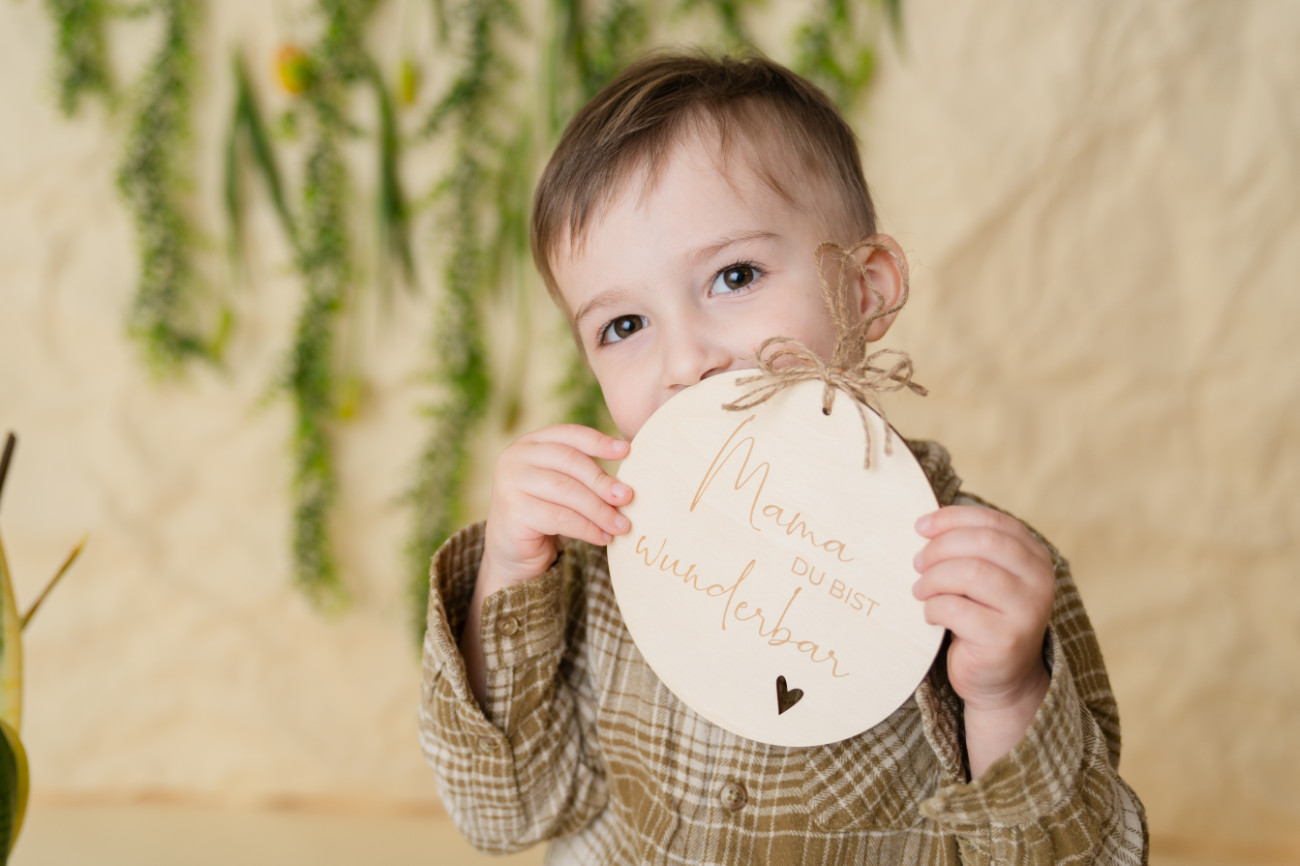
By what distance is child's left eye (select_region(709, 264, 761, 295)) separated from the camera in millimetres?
702

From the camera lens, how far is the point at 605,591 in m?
0.82

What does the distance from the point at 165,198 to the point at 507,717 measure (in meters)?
1.03

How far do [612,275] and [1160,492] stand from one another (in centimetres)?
105

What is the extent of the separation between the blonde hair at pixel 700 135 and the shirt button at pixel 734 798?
17.1 inches

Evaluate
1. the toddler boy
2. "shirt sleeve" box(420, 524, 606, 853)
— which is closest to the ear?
the toddler boy

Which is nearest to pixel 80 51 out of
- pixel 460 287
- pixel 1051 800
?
pixel 460 287

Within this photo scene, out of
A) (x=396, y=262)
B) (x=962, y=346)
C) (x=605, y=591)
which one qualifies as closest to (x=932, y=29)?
(x=962, y=346)

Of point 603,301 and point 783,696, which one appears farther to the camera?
point 603,301

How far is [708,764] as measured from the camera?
28.4 inches

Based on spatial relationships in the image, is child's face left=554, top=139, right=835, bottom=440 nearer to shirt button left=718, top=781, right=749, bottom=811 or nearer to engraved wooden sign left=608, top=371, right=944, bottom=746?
engraved wooden sign left=608, top=371, right=944, bottom=746

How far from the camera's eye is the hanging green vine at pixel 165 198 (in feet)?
4.40

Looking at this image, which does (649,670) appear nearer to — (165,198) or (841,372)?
(841,372)

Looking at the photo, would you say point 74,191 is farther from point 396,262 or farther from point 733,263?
point 733,263

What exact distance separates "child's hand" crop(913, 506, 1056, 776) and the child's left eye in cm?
23
